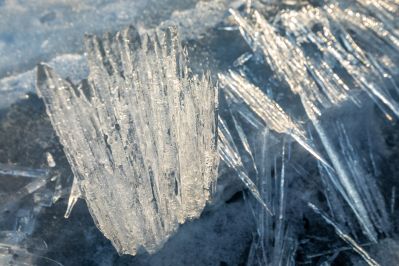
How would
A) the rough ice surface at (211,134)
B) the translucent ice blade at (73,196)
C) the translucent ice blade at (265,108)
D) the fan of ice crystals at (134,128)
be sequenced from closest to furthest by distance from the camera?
the fan of ice crystals at (134,128)
the rough ice surface at (211,134)
the translucent ice blade at (73,196)
the translucent ice blade at (265,108)

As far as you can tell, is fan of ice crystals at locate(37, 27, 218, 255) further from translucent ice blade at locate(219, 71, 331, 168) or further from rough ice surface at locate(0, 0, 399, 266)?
translucent ice blade at locate(219, 71, 331, 168)

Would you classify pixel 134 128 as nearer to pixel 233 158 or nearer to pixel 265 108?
pixel 233 158

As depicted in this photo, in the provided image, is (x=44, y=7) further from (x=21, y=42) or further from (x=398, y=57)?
(x=398, y=57)

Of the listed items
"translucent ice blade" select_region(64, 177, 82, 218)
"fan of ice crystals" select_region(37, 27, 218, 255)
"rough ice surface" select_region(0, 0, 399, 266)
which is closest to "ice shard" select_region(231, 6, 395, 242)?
"rough ice surface" select_region(0, 0, 399, 266)


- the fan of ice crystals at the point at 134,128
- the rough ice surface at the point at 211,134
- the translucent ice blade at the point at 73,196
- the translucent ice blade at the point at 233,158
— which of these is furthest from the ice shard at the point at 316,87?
the translucent ice blade at the point at 73,196

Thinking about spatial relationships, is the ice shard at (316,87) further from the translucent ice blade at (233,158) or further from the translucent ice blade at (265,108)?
the translucent ice blade at (233,158)

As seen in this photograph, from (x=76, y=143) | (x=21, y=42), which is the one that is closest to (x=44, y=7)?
(x=21, y=42)

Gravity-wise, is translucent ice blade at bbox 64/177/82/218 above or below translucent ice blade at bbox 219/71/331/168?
below

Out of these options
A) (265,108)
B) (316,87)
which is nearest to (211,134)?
(265,108)
